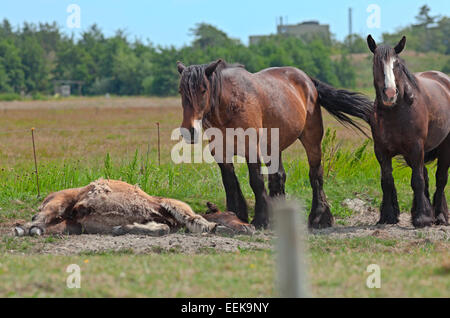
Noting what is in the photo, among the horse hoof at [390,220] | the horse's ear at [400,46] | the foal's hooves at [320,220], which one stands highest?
the horse's ear at [400,46]

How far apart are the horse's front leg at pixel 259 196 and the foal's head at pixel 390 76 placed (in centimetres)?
177

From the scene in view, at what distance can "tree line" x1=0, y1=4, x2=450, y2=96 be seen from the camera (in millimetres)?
65438

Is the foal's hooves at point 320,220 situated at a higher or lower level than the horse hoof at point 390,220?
lower

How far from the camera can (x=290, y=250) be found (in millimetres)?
3361

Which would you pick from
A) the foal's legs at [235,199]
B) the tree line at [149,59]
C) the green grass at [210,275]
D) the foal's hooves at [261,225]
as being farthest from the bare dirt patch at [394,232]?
the tree line at [149,59]

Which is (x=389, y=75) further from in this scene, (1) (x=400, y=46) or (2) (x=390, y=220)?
(2) (x=390, y=220)

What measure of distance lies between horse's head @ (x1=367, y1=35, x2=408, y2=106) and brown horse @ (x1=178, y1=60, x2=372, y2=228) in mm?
1313

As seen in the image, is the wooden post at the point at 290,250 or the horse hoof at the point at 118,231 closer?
the wooden post at the point at 290,250

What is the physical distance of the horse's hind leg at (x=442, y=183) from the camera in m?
8.83

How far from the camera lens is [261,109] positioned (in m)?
8.16

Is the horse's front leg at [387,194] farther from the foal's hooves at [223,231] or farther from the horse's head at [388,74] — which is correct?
the foal's hooves at [223,231]

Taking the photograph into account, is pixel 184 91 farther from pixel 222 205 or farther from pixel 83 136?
pixel 83 136

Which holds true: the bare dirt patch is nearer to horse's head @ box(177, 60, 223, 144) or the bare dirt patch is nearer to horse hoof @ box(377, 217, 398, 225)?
horse hoof @ box(377, 217, 398, 225)
